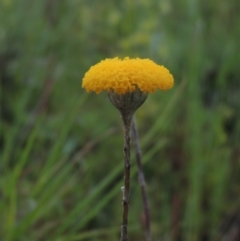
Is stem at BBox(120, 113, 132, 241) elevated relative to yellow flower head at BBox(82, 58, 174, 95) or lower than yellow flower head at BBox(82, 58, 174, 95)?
→ lower

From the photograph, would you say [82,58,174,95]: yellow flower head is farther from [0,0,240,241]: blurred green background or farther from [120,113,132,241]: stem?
[0,0,240,241]: blurred green background

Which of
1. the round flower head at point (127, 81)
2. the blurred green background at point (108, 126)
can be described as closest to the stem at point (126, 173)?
the round flower head at point (127, 81)

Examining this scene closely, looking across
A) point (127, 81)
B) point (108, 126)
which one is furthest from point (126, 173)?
point (108, 126)

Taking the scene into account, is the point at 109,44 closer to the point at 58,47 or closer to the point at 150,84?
the point at 58,47

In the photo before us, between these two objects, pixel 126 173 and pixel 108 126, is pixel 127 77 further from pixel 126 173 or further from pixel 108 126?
Answer: pixel 108 126

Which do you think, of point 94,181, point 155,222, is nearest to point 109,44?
point 94,181

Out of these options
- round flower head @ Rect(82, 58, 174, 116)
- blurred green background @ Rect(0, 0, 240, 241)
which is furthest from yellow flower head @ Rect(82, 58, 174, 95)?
blurred green background @ Rect(0, 0, 240, 241)
